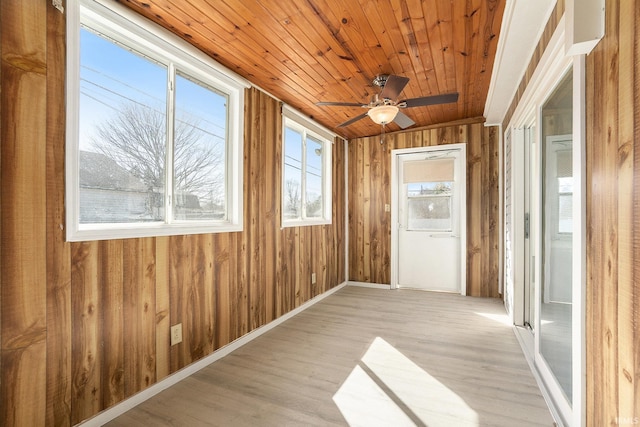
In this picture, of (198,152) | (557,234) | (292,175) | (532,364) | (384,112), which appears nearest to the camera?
(557,234)

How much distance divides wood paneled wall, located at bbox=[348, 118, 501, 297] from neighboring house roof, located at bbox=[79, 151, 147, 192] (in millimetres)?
3624

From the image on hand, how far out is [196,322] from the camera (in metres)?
2.31

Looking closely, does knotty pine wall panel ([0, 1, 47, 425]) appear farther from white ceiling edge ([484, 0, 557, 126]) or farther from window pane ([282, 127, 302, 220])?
white ceiling edge ([484, 0, 557, 126])

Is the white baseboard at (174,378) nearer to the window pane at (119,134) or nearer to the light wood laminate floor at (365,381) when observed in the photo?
the light wood laminate floor at (365,381)

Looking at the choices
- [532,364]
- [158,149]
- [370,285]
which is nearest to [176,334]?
[158,149]

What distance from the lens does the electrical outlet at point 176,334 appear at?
2.12 m

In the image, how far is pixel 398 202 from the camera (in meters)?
4.80

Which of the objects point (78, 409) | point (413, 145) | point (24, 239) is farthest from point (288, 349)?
point (413, 145)

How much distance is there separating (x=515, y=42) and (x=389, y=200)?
285 centimetres

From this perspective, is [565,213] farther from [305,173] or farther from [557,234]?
[305,173]

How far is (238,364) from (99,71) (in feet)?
7.33

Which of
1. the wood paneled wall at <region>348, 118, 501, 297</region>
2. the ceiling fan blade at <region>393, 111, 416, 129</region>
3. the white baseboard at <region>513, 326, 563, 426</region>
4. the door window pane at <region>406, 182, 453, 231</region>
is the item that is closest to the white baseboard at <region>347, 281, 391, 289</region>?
the wood paneled wall at <region>348, 118, 501, 297</region>

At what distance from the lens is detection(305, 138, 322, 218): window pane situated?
163 inches

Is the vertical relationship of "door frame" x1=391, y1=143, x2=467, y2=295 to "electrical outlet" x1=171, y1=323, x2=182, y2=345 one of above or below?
above
